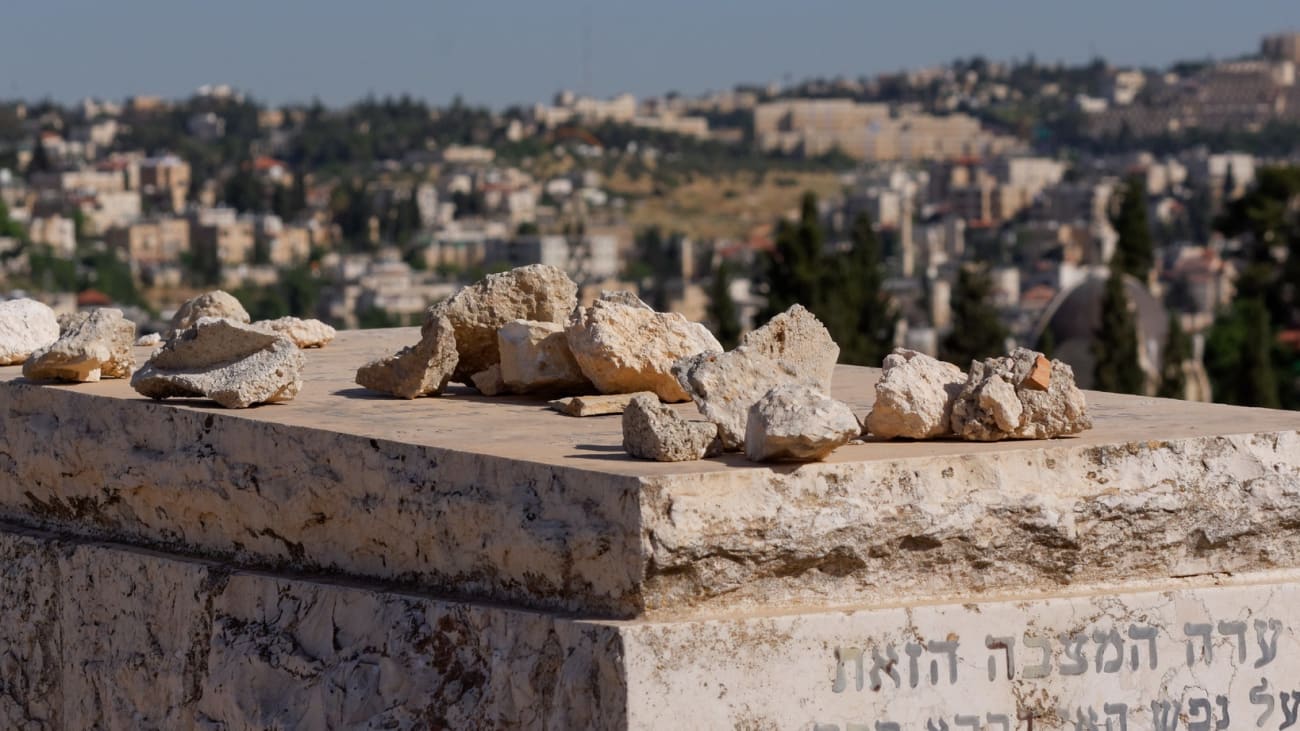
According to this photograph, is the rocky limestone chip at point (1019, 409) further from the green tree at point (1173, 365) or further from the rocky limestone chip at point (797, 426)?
the green tree at point (1173, 365)

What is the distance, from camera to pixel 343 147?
190250 millimetres

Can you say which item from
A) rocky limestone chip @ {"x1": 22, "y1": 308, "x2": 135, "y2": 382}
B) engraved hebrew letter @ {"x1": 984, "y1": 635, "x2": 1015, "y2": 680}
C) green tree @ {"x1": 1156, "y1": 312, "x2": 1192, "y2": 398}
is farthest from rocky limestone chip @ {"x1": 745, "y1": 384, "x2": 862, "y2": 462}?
green tree @ {"x1": 1156, "y1": 312, "x2": 1192, "y2": 398}

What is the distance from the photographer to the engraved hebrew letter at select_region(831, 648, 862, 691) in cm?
532

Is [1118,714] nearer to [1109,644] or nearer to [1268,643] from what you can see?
[1109,644]

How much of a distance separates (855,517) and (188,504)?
2044 millimetres

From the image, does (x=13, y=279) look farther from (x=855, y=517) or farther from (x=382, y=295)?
(x=855, y=517)

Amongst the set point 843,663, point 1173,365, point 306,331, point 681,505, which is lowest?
point 1173,365

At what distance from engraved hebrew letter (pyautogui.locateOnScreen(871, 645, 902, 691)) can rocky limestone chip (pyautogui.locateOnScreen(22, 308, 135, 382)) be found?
9.42 feet

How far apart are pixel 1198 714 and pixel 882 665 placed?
0.92 meters

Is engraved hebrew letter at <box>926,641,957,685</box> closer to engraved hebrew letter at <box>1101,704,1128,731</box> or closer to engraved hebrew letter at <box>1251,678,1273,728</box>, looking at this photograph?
engraved hebrew letter at <box>1101,704,1128,731</box>

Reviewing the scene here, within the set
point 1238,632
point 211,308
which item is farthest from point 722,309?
point 1238,632

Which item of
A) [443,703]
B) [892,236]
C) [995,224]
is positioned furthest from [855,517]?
[995,224]

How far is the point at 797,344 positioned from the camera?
6.24 meters

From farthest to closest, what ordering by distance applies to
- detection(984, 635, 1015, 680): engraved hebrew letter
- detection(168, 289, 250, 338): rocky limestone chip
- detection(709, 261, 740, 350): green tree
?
detection(709, 261, 740, 350): green tree → detection(168, 289, 250, 338): rocky limestone chip → detection(984, 635, 1015, 680): engraved hebrew letter
